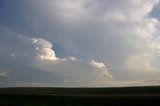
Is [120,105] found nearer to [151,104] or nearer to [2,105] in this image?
[151,104]

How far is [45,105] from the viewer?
63312 mm

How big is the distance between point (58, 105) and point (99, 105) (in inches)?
338

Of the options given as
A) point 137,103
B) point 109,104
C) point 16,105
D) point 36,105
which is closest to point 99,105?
point 109,104

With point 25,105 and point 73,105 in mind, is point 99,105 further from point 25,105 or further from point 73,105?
point 25,105

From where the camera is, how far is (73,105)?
6388 centimetres

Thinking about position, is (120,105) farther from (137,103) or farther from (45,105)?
(45,105)

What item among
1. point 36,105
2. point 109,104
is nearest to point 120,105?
point 109,104

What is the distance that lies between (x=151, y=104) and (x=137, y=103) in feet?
11.4

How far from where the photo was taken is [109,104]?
64.3m

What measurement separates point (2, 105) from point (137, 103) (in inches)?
1112

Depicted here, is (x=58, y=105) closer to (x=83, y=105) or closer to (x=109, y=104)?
(x=83, y=105)

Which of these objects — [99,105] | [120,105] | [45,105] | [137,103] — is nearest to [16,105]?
[45,105]

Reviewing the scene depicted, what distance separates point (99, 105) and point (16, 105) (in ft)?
55.7

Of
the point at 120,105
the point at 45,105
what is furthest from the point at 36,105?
the point at 120,105
